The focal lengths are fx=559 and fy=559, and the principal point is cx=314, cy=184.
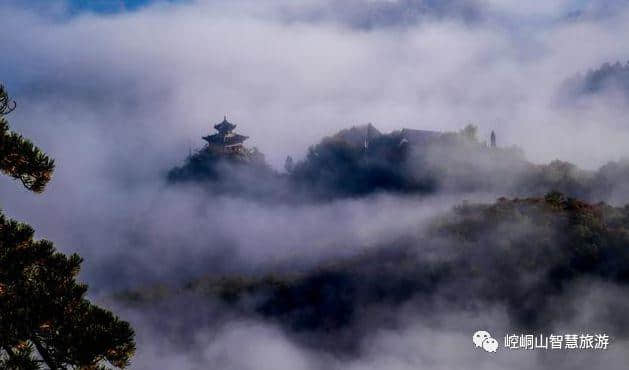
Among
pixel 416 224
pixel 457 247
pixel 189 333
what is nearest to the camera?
pixel 457 247

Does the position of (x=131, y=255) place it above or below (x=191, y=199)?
below

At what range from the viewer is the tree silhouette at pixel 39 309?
582cm

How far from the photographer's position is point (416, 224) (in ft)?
143

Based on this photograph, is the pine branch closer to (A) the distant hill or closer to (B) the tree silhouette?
(B) the tree silhouette

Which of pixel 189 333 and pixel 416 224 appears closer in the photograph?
pixel 189 333

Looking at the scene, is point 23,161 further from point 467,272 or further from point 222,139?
point 222,139

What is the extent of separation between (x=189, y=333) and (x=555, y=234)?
25965 millimetres

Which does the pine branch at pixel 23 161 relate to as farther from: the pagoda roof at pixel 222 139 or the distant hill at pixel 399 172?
the pagoda roof at pixel 222 139

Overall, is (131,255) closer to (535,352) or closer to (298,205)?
(298,205)

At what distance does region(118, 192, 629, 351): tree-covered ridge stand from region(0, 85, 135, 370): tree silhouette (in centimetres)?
2977

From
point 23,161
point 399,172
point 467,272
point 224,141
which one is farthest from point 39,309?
point 224,141

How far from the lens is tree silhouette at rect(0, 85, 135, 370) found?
5.82m

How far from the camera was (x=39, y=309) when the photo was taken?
19.4 feet

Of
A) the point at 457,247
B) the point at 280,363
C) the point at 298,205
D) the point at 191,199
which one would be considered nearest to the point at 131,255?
the point at 191,199
